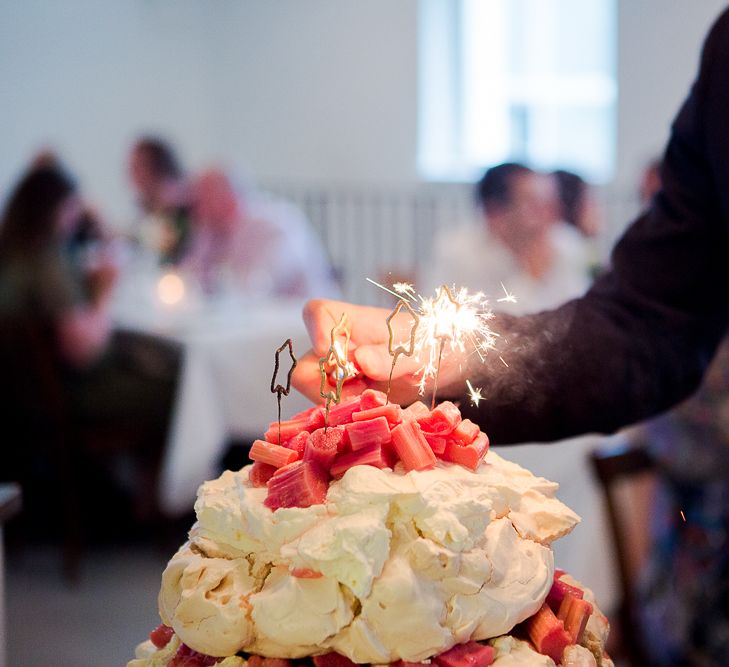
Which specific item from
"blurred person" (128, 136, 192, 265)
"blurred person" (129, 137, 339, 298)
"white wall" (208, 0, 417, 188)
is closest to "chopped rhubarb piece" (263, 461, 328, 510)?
"blurred person" (129, 137, 339, 298)

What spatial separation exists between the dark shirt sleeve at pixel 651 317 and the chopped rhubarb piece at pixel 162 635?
0.39 metres

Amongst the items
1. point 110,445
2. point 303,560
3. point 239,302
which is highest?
point 303,560

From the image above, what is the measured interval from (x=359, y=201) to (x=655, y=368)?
7.15 m

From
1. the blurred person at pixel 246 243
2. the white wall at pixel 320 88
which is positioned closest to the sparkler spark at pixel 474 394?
the blurred person at pixel 246 243

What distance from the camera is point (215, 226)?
4293 mm

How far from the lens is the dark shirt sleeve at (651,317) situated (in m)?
1.14

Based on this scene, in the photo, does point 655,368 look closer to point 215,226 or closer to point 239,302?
point 239,302

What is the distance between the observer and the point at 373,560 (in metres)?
0.77

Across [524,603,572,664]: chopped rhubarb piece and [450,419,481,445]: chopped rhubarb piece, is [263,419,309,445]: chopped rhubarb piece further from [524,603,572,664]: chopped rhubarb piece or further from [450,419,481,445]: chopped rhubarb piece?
[524,603,572,664]: chopped rhubarb piece

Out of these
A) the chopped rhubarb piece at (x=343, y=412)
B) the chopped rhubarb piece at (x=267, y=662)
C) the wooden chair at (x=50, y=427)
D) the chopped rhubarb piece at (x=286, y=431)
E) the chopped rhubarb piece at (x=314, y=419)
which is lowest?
the wooden chair at (x=50, y=427)

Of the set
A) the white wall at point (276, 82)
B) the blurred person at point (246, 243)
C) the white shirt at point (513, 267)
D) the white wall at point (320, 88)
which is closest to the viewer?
the white shirt at point (513, 267)

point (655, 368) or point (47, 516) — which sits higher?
point (655, 368)

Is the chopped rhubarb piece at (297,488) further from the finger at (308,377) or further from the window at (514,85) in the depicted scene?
the window at (514,85)

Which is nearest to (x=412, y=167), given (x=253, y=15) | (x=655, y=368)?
(x=253, y=15)
